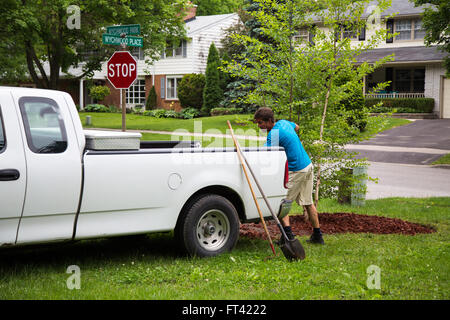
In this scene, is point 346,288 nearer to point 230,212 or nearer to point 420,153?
point 230,212

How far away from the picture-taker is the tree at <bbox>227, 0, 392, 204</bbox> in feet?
26.5

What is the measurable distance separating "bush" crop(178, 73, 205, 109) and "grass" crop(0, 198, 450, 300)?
29833mm

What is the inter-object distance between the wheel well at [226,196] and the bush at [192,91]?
3068cm

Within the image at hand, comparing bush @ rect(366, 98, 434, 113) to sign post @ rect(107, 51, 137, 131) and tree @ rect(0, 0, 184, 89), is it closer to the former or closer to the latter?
tree @ rect(0, 0, 184, 89)

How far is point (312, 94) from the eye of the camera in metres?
8.28

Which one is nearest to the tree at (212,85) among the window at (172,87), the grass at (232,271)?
the window at (172,87)

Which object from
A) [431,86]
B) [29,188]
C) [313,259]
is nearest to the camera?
[29,188]

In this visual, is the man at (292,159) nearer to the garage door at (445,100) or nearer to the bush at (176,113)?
the bush at (176,113)

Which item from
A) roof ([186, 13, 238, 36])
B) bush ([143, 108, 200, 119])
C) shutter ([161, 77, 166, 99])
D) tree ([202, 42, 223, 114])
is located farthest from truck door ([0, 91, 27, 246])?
shutter ([161, 77, 166, 99])

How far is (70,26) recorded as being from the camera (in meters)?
20.4

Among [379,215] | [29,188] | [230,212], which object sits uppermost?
[29,188]

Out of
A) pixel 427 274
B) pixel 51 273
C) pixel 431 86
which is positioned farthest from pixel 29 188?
pixel 431 86

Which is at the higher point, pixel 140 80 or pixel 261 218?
pixel 140 80

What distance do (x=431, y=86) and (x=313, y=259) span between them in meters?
30.1
